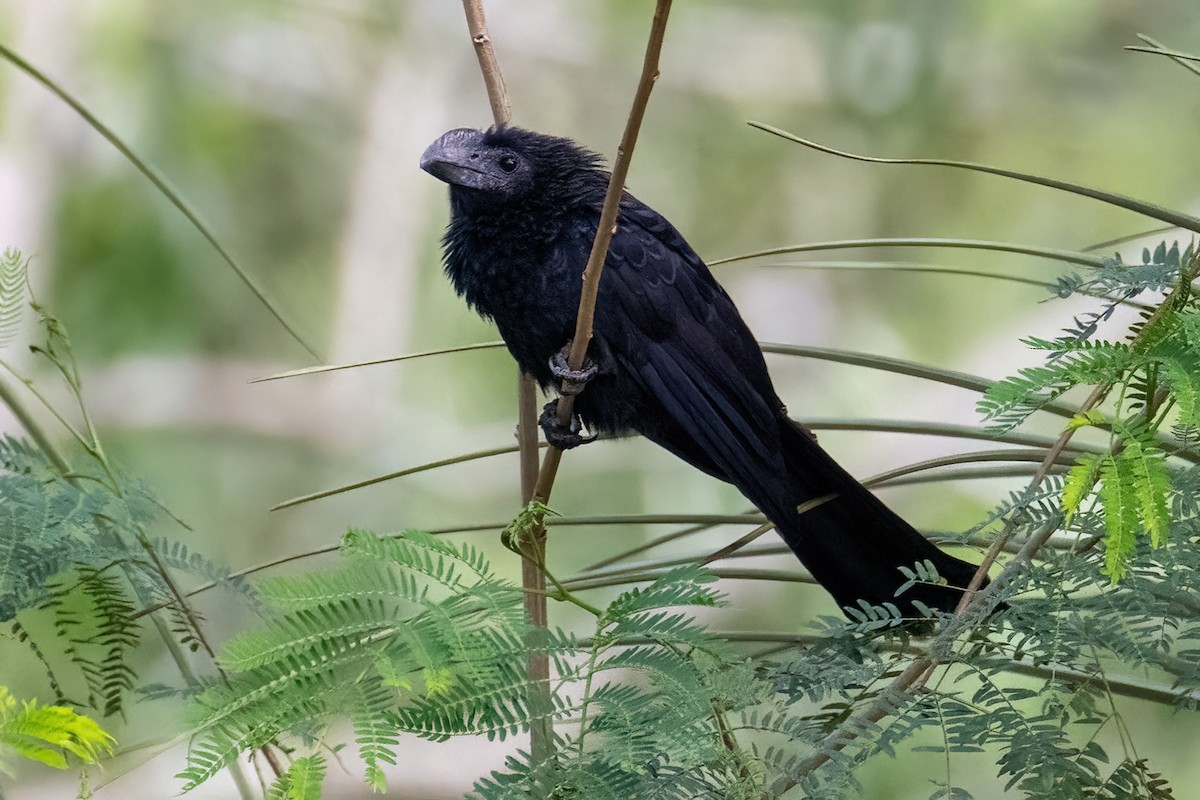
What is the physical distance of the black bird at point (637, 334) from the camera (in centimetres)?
123

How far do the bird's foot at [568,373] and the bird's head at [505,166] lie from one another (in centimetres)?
23

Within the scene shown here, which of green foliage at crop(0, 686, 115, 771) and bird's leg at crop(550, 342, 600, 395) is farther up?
bird's leg at crop(550, 342, 600, 395)

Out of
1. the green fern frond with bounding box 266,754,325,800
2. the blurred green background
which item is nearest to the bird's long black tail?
the green fern frond with bounding box 266,754,325,800

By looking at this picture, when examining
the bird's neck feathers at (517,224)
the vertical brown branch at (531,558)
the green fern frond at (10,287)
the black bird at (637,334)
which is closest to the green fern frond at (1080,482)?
the vertical brown branch at (531,558)

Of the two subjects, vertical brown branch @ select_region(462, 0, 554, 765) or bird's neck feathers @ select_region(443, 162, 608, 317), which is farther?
bird's neck feathers @ select_region(443, 162, 608, 317)

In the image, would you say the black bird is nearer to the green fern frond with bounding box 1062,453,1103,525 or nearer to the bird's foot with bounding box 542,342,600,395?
the bird's foot with bounding box 542,342,600,395

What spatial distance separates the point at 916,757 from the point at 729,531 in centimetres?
52

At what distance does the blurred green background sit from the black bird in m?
0.87

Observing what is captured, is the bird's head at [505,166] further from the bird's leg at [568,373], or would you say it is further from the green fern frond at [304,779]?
the green fern frond at [304,779]

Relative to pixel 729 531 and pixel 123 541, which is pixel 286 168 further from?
pixel 123 541

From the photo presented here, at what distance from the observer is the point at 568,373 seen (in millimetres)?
1284

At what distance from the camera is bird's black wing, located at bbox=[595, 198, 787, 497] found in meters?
1.30

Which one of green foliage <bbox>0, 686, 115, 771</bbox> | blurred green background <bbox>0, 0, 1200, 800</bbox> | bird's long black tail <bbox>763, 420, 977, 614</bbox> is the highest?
blurred green background <bbox>0, 0, 1200, 800</bbox>

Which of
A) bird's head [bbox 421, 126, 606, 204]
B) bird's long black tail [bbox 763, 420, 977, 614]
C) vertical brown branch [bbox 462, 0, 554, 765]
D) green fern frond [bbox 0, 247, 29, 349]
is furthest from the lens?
bird's head [bbox 421, 126, 606, 204]
